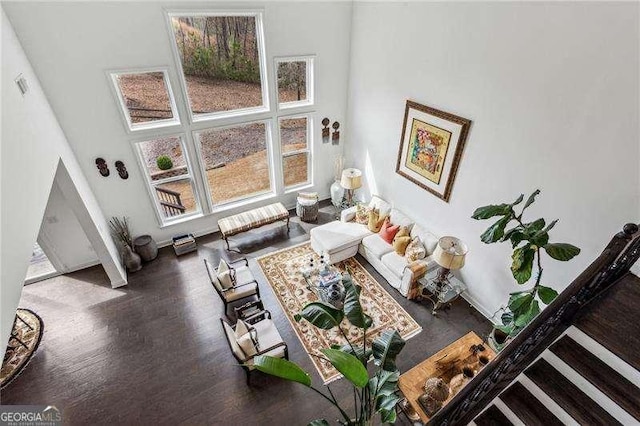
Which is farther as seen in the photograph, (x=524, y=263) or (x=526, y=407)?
(x=524, y=263)

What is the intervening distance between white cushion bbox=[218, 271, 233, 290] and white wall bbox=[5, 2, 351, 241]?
252 cm

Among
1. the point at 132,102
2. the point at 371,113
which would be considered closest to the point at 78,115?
the point at 132,102

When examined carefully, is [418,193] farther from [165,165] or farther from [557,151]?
[165,165]

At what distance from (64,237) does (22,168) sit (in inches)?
139

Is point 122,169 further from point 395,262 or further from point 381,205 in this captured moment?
point 395,262

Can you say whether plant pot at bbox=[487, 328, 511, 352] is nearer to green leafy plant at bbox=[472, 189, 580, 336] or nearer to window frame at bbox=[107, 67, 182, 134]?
green leafy plant at bbox=[472, 189, 580, 336]

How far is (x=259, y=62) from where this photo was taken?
655 cm

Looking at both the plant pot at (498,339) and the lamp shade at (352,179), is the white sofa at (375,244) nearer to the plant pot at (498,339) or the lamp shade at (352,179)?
the lamp shade at (352,179)

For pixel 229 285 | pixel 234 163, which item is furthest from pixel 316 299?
pixel 234 163

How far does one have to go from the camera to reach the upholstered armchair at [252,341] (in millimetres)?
4562

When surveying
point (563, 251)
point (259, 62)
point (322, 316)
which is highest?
point (259, 62)

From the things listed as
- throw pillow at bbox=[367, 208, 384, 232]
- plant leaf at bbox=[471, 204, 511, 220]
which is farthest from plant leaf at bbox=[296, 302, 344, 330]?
throw pillow at bbox=[367, 208, 384, 232]

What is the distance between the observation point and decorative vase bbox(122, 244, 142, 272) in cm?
669

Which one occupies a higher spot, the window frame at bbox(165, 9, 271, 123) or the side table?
the window frame at bbox(165, 9, 271, 123)
